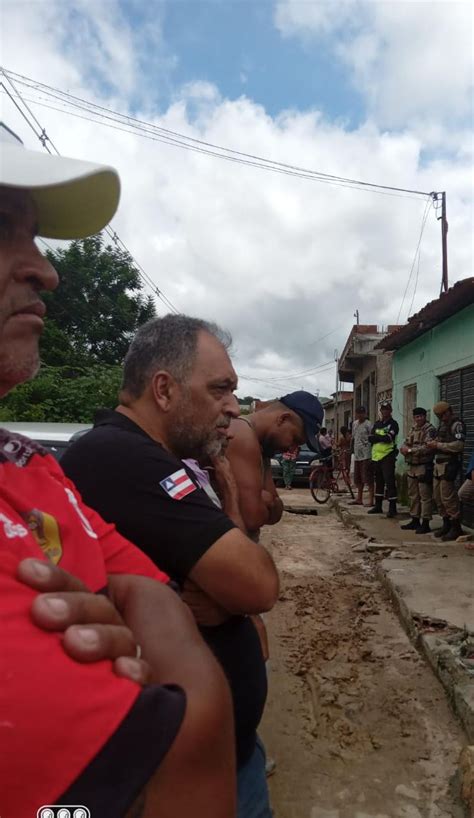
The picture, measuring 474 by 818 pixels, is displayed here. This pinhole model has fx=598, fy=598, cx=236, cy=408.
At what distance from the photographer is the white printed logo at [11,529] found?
72 cm

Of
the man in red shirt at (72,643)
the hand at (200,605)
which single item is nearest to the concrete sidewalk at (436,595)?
the hand at (200,605)

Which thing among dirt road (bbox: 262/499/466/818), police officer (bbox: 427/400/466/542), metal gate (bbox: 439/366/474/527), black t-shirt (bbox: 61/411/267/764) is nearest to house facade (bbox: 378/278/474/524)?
metal gate (bbox: 439/366/474/527)

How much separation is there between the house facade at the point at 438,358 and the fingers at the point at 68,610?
7.32 m

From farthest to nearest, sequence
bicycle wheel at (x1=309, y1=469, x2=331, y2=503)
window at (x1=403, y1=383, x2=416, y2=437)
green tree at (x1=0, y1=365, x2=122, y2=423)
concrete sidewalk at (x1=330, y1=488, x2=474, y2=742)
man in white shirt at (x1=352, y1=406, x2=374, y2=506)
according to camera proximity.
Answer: bicycle wheel at (x1=309, y1=469, x2=331, y2=503), window at (x1=403, y1=383, x2=416, y2=437), man in white shirt at (x1=352, y1=406, x2=374, y2=506), green tree at (x1=0, y1=365, x2=122, y2=423), concrete sidewalk at (x1=330, y1=488, x2=474, y2=742)

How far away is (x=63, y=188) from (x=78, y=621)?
602mm

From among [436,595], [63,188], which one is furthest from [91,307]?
[63,188]

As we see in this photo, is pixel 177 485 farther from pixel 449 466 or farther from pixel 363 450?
pixel 363 450

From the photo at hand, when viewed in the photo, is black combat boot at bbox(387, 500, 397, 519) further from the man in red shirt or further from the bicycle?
the man in red shirt

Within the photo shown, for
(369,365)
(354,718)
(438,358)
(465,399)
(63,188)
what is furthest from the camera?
(369,365)

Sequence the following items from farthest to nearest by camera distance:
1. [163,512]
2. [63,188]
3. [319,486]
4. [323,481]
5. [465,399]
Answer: [323,481], [319,486], [465,399], [163,512], [63,188]

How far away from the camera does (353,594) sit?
229 inches

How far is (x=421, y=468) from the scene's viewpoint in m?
8.03

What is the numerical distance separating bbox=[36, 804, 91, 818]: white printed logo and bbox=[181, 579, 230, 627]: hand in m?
0.64

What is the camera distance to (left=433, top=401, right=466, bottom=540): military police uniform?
23.9ft
